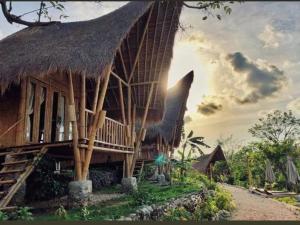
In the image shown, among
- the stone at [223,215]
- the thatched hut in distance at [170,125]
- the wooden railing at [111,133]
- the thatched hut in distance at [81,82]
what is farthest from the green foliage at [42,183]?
the thatched hut in distance at [170,125]

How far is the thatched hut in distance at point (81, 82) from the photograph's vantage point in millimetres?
6574

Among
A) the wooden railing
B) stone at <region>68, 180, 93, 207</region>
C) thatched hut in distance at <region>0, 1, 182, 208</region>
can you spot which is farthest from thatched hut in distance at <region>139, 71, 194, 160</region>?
stone at <region>68, 180, 93, 207</region>

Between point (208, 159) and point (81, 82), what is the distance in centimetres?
1620

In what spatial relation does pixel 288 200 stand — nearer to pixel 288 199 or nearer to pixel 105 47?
pixel 288 199

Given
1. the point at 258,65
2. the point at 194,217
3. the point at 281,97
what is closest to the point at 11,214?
the point at 194,217

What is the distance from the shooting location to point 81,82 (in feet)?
22.8

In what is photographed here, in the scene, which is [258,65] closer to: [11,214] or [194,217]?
[194,217]

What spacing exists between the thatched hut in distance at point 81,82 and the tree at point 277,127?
51.9 feet

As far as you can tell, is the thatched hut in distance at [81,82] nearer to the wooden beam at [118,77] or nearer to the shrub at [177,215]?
the wooden beam at [118,77]

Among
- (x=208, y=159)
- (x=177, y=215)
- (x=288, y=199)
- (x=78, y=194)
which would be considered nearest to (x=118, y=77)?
(x=78, y=194)

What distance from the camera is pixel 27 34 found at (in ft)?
30.3

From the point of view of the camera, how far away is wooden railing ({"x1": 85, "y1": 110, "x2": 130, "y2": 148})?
7.65 meters

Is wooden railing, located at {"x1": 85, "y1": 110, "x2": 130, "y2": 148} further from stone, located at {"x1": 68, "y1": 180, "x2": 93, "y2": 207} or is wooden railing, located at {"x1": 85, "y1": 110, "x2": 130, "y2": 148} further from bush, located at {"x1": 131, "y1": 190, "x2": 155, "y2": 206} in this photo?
bush, located at {"x1": 131, "y1": 190, "x2": 155, "y2": 206}

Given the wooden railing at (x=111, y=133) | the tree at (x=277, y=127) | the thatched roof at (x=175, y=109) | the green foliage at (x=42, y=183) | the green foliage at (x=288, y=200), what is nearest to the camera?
the wooden railing at (x=111, y=133)
